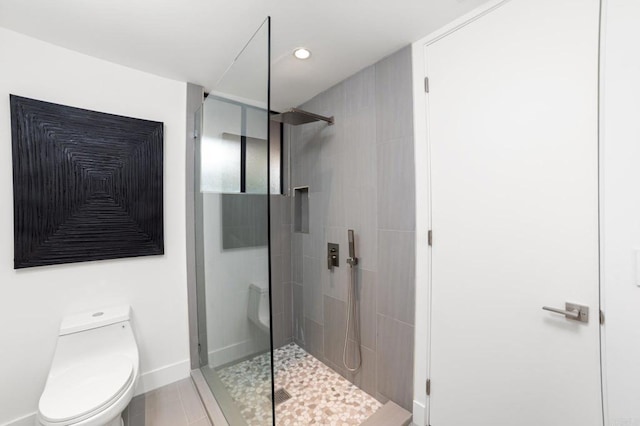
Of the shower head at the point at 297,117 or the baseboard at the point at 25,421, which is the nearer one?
the baseboard at the point at 25,421

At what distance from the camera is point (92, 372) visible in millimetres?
1546

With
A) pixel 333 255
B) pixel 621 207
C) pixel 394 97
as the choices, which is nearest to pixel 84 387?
pixel 333 255

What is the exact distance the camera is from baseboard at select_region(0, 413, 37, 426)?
1.56 metres

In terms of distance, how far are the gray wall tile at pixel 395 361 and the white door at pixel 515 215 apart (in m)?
0.16

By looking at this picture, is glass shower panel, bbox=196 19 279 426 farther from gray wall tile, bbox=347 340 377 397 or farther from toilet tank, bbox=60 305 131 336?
gray wall tile, bbox=347 340 377 397

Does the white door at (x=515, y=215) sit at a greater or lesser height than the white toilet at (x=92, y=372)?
greater

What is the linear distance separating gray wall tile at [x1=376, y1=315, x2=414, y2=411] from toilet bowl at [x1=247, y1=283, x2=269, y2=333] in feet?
3.14

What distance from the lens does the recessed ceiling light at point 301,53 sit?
1.73m

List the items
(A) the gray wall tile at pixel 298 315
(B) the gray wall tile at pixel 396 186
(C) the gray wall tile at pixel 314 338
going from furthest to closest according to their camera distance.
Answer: (A) the gray wall tile at pixel 298 315 < (C) the gray wall tile at pixel 314 338 < (B) the gray wall tile at pixel 396 186

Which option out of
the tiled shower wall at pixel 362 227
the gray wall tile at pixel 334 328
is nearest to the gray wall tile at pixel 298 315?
the tiled shower wall at pixel 362 227

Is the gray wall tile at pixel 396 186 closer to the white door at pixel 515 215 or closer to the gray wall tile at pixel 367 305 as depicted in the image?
the white door at pixel 515 215

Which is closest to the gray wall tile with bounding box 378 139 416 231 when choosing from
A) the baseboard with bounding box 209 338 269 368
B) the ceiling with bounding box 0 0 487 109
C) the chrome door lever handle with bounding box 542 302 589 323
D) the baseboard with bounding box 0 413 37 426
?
the ceiling with bounding box 0 0 487 109

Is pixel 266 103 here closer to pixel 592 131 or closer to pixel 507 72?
pixel 507 72

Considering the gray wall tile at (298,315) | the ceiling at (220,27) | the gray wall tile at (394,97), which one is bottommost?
the gray wall tile at (298,315)
